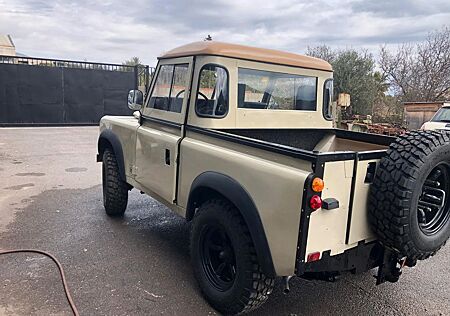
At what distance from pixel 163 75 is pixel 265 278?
2399 mm

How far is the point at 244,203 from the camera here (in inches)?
94.7

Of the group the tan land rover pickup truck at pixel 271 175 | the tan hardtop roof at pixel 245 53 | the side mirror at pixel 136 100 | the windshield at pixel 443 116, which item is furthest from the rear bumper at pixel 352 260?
the windshield at pixel 443 116

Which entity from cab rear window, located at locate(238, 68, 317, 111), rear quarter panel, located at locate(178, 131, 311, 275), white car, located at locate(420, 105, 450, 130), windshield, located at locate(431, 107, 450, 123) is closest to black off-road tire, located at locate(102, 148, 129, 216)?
cab rear window, located at locate(238, 68, 317, 111)

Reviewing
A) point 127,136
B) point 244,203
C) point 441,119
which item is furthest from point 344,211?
point 441,119

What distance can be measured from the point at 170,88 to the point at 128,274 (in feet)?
5.96

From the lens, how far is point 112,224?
178 inches

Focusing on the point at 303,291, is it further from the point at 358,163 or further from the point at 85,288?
the point at 85,288

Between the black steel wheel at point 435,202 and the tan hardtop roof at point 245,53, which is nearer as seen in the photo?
the black steel wheel at point 435,202

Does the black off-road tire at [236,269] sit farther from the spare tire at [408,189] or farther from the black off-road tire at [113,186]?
the black off-road tire at [113,186]

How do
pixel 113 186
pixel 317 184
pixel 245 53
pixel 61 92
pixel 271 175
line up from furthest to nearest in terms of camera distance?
pixel 61 92 → pixel 113 186 → pixel 245 53 → pixel 271 175 → pixel 317 184

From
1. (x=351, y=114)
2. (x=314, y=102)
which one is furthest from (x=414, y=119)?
(x=314, y=102)

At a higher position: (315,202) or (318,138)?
(318,138)

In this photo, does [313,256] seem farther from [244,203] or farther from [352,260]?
[244,203]

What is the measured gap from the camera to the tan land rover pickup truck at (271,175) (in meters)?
2.13
